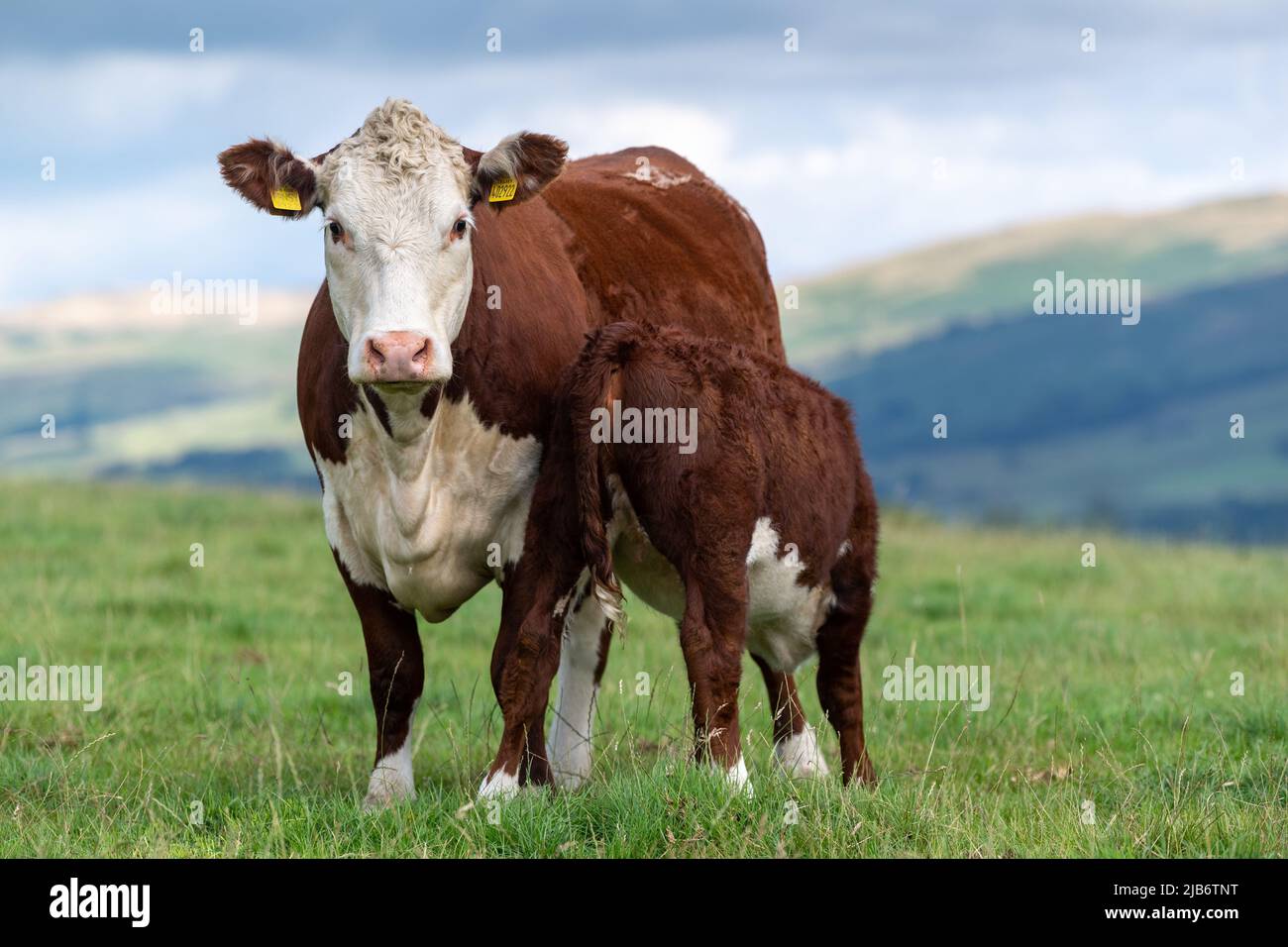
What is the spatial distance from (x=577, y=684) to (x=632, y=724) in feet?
1.02

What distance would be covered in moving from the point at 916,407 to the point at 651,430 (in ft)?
287

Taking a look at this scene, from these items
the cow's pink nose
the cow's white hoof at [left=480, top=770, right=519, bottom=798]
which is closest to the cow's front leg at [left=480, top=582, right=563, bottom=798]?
the cow's white hoof at [left=480, top=770, right=519, bottom=798]

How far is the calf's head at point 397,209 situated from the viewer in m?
5.55

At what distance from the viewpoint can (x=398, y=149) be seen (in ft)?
19.6

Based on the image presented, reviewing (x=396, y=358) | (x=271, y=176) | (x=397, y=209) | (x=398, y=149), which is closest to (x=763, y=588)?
(x=396, y=358)

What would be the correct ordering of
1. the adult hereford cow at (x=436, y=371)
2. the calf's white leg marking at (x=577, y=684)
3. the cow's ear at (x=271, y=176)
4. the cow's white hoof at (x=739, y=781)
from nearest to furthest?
the cow's white hoof at (x=739, y=781) < the adult hereford cow at (x=436, y=371) < the cow's ear at (x=271, y=176) < the calf's white leg marking at (x=577, y=684)

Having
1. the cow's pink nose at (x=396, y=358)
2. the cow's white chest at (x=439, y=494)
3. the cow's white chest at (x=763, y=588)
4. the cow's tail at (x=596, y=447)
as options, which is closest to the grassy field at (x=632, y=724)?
the cow's white chest at (x=763, y=588)

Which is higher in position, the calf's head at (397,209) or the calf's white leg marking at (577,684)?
the calf's head at (397,209)

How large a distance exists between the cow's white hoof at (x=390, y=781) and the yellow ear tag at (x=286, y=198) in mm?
2340

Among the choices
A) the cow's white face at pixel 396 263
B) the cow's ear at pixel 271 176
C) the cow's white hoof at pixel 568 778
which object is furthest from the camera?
the cow's white hoof at pixel 568 778

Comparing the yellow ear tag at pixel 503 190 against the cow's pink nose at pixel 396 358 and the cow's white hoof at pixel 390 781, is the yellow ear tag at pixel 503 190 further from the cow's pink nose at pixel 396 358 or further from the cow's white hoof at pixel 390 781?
the cow's white hoof at pixel 390 781

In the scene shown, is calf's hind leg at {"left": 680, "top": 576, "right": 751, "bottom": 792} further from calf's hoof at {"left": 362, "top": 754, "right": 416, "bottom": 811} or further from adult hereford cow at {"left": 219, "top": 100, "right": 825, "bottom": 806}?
calf's hoof at {"left": 362, "top": 754, "right": 416, "bottom": 811}

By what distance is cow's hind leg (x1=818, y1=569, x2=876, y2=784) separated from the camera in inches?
258

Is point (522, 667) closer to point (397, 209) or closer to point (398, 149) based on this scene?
point (397, 209)
